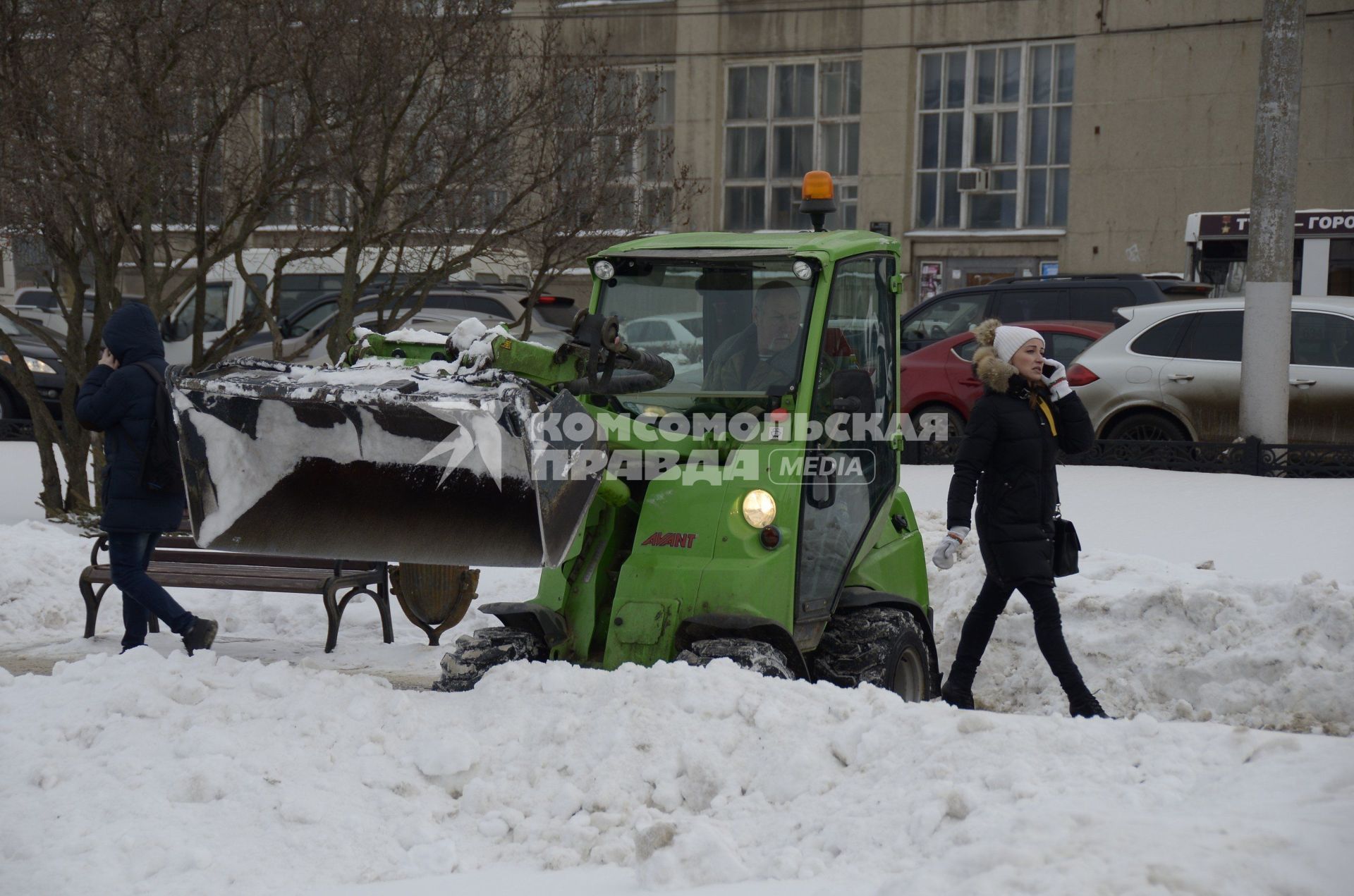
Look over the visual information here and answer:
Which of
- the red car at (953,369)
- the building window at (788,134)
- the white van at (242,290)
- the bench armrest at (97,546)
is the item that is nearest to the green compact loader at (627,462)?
the bench armrest at (97,546)

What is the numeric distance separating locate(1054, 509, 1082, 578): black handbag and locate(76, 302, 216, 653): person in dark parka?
394cm

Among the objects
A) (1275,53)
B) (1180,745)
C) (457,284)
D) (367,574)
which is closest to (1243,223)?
(1275,53)

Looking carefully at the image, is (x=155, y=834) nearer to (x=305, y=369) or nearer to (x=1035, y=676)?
(x=305, y=369)

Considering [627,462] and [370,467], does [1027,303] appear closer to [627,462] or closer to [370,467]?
[627,462]

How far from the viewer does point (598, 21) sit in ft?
96.9

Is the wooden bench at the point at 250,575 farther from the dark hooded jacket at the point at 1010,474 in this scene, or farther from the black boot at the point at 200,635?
the dark hooded jacket at the point at 1010,474

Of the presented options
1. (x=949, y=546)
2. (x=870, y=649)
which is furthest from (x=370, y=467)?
(x=949, y=546)

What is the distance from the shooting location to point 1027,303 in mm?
15766

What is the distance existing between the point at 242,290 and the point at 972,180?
1477cm

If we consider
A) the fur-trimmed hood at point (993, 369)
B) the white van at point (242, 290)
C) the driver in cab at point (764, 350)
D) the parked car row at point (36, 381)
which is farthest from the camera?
the white van at point (242, 290)

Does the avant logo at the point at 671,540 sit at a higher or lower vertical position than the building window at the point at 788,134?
lower

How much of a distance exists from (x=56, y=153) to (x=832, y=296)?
645 cm

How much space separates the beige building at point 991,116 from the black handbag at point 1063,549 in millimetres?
19723

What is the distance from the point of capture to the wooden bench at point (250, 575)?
7.45 metres
